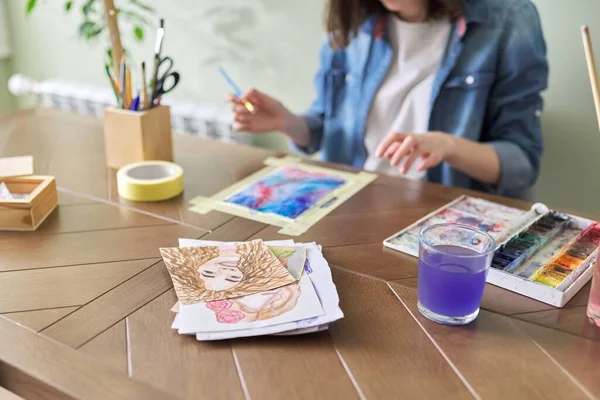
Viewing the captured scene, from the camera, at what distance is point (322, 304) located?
0.72 metres

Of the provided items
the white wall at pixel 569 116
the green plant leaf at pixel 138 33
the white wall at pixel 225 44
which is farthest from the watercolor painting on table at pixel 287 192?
the green plant leaf at pixel 138 33

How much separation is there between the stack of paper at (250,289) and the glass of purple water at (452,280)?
0.11m

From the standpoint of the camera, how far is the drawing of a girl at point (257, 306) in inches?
27.5

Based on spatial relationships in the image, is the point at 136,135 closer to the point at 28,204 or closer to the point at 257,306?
the point at 28,204

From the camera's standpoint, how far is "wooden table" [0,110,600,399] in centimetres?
60

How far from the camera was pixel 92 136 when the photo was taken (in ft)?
4.37

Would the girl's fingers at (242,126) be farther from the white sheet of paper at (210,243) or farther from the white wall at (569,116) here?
the white wall at (569,116)

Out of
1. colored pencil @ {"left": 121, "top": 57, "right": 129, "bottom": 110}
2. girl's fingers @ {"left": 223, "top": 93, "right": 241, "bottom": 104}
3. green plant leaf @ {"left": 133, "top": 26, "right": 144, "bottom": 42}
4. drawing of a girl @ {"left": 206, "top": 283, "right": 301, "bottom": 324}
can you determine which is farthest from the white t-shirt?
green plant leaf @ {"left": 133, "top": 26, "right": 144, "bottom": 42}

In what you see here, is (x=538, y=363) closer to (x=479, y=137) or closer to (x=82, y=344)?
(x=82, y=344)

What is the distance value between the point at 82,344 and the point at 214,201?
1.33ft

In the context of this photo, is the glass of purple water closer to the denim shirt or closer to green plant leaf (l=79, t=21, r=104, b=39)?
the denim shirt

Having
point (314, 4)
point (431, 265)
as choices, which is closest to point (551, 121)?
point (314, 4)

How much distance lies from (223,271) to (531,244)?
0.41 meters

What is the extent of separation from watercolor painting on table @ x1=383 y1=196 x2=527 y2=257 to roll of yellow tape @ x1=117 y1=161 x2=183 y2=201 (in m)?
0.38
